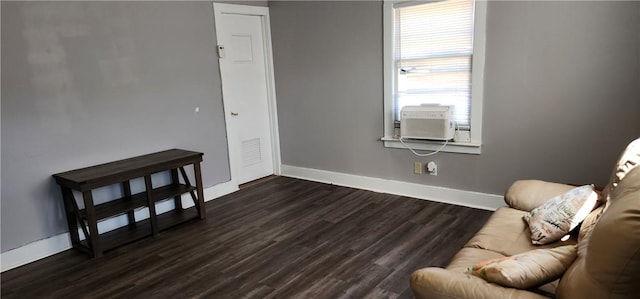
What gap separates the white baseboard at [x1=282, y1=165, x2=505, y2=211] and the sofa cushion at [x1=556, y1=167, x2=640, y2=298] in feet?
8.09

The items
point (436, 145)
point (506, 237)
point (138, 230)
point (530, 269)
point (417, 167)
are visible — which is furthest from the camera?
point (417, 167)

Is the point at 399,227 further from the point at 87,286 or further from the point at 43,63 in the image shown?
the point at 43,63

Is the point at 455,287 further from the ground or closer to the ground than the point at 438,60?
closer to the ground

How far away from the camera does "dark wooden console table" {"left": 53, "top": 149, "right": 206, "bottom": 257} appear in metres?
3.09

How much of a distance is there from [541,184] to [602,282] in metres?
1.57

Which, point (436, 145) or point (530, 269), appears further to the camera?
point (436, 145)

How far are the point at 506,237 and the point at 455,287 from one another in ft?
2.85

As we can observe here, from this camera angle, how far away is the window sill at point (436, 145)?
367cm

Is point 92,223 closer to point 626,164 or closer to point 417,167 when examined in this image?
point 417,167

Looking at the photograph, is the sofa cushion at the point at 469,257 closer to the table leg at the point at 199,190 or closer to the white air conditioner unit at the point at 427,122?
the white air conditioner unit at the point at 427,122

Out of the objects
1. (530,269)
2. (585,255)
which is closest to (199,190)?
(530,269)

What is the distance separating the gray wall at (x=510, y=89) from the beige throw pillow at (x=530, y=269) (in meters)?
1.92

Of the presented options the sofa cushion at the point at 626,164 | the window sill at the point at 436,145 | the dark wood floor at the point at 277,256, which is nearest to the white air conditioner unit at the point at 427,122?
the window sill at the point at 436,145

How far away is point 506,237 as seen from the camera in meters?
2.23
